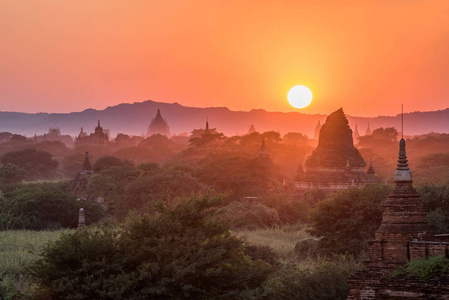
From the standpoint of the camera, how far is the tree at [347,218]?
28.0 metres

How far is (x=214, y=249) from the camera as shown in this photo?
1859 centimetres

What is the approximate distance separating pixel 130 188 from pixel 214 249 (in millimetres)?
30687

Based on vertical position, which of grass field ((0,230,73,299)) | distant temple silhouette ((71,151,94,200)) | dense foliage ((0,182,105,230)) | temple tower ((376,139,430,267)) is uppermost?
temple tower ((376,139,430,267))

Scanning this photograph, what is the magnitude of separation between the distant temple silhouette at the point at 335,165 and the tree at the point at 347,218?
1852 cm

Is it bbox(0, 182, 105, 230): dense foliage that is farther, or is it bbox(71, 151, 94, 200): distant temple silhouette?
bbox(71, 151, 94, 200): distant temple silhouette

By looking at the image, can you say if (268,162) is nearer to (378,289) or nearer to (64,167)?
(378,289)

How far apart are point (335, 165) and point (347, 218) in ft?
66.8

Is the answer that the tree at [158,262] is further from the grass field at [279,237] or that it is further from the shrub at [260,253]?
the grass field at [279,237]

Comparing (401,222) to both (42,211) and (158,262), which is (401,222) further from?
(42,211)

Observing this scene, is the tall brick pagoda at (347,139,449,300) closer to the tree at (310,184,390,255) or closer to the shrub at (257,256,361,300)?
the shrub at (257,256,361,300)

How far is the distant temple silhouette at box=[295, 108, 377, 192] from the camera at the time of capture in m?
47.9

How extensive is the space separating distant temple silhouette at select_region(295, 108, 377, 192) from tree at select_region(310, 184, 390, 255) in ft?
60.8

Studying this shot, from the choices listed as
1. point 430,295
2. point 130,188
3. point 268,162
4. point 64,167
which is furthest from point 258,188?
point 64,167

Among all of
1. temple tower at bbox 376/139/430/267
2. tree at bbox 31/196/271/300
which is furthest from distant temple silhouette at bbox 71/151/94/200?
temple tower at bbox 376/139/430/267
